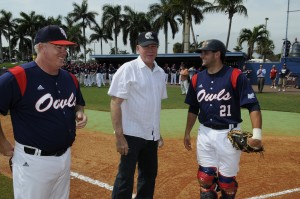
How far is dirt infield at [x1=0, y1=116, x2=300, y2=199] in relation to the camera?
493 cm

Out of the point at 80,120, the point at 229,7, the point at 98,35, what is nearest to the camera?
the point at 80,120

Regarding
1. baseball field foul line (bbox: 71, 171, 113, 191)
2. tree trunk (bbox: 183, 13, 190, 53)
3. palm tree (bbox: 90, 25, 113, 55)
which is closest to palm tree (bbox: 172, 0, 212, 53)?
tree trunk (bbox: 183, 13, 190, 53)

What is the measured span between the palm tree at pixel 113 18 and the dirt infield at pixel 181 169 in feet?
147

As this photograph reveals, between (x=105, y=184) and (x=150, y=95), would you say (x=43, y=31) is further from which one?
(x=105, y=184)

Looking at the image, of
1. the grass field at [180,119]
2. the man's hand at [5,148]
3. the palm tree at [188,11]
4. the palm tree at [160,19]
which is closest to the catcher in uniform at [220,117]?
the man's hand at [5,148]

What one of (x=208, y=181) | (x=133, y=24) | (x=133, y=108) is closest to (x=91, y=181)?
(x=133, y=108)

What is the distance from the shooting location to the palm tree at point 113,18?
50250mm

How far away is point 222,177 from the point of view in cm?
386

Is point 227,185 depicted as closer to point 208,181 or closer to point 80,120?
point 208,181

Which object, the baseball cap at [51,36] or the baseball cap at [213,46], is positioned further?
the baseball cap at [213,46]

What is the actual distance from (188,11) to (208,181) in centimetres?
3339

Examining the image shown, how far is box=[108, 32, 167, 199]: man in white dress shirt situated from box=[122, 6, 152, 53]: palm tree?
150 ft

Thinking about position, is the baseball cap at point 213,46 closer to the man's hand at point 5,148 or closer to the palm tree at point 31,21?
the man's hand at point 5,148

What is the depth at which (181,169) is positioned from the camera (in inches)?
231
